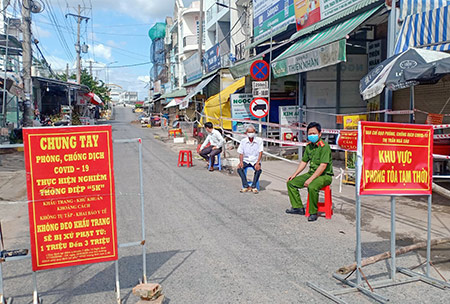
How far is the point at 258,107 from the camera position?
11906 mm

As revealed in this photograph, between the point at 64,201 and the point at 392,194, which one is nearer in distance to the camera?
the point at 64,201

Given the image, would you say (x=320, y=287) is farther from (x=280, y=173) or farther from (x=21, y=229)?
(x=280, y=173)

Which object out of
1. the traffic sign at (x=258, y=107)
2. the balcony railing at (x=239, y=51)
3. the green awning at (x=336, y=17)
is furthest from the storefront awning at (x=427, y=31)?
the balcony railing at (x=239, y=51)

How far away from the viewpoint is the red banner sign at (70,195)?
12.0ft

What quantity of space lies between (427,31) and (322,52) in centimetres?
314

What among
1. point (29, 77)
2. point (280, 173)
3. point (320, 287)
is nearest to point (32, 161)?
point (320, 287)

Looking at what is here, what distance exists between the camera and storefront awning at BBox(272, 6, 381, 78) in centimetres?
1042

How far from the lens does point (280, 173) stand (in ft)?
40.1

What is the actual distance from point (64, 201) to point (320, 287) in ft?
8.76

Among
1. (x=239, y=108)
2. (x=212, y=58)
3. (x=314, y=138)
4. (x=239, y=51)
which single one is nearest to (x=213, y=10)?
(x=212, y=58)

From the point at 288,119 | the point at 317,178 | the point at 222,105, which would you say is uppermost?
the point at 222,105

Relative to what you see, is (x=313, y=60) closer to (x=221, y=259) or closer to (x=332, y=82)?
(x=332, y=82)

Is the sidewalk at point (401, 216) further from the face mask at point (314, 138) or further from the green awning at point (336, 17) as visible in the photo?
the green awning at point (336, 17)

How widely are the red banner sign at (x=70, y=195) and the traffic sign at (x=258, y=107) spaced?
8.29 metres
